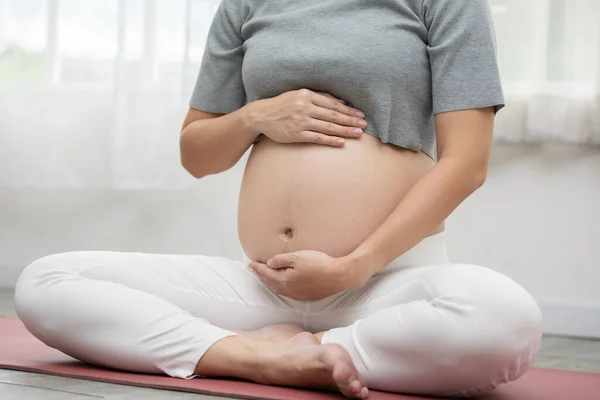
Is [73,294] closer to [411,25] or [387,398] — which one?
[387,398]

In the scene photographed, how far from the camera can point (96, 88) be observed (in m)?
2.77

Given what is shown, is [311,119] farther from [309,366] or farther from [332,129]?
[309,366]

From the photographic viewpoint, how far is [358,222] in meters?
1.30

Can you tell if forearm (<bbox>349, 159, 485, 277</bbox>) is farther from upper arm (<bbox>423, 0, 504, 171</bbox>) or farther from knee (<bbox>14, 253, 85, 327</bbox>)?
knee (<bbox>14, 253, 85, 327</bbox>)

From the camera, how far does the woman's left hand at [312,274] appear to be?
123cm

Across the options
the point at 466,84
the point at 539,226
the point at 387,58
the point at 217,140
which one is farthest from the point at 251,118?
the point at 539,226

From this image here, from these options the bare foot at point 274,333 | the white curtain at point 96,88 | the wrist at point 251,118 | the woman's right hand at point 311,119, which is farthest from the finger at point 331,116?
the white curtain at point 96,88

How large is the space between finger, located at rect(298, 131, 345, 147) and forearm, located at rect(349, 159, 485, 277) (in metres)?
0.14

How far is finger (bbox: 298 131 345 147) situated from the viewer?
133cm

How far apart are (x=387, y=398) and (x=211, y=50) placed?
726 mm

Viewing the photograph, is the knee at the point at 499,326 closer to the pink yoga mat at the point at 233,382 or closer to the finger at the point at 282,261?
the pink yoga mat at the point at 233,382

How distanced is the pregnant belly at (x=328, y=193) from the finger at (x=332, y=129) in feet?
0.04

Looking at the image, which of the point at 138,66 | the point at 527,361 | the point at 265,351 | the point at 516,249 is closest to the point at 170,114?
the point at 138,66

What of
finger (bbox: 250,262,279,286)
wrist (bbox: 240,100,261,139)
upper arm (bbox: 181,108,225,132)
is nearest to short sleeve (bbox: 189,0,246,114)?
upper arm (bbox: 181,108,225,132)
